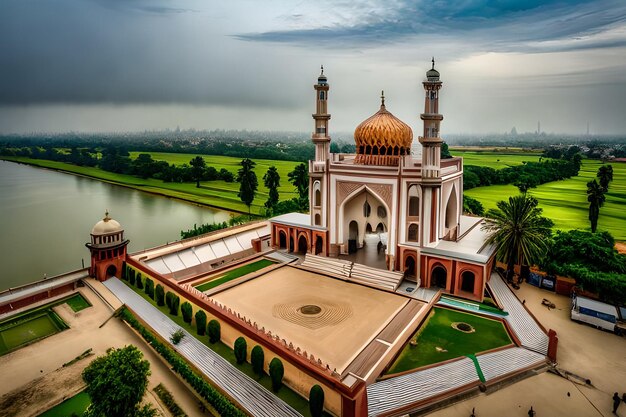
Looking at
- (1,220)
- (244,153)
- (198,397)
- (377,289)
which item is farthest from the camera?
(244,153)

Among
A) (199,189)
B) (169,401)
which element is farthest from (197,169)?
(169,401)

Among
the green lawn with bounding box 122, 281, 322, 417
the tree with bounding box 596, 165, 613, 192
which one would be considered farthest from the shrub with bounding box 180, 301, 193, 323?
the tree with bounding box 596, 165, 613, 192

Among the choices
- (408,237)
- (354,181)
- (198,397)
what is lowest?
(198,397)

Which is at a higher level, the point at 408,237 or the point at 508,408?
the point at 408,237

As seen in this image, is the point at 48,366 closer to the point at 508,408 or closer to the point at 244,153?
the point at 508,408

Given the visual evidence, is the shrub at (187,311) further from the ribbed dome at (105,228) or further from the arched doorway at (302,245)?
the arched doorway at (302,245)

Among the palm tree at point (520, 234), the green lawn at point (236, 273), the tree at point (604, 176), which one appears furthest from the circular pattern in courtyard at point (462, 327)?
the tree at point (604, 176)

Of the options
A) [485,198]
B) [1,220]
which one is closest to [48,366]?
[1,220]
